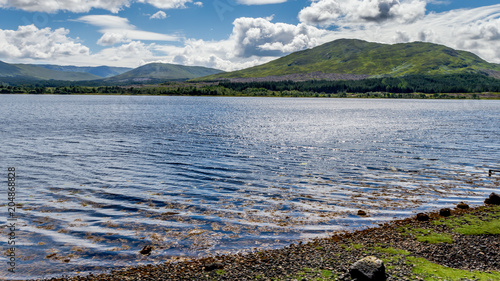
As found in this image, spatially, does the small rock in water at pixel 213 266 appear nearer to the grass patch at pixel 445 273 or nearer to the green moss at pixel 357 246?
the green moss at pixel 357 246

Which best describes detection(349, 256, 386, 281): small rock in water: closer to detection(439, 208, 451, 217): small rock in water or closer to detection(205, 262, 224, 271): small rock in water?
detection(205, 262, 224, 271): small rock in water

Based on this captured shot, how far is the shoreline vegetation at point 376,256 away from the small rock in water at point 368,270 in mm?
499

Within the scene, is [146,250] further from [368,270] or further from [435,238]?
[435,238]

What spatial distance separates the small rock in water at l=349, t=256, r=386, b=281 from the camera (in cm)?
1411

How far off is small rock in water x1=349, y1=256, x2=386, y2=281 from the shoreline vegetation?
0.50 meters

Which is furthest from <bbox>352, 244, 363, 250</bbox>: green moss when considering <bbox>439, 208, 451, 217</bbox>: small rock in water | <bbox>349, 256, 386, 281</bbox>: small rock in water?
<bbox>439, 208, 451, 217</bbox>: small rock in water

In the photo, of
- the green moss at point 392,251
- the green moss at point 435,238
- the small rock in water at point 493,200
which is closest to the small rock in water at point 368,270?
the green moss at point 392,251

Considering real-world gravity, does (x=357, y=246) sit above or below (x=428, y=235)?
below

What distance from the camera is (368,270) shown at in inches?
558

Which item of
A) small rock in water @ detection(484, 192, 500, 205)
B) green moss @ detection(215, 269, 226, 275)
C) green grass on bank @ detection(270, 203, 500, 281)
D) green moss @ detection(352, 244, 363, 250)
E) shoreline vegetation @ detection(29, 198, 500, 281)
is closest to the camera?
green grass on bank @ detection(270, 203, 500, 281)

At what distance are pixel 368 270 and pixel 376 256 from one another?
3.54m

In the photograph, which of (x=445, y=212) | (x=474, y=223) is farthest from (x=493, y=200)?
(x=474, y=223)

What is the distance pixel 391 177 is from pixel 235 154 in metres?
21.6

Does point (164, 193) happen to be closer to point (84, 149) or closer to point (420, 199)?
point (420, 199)
